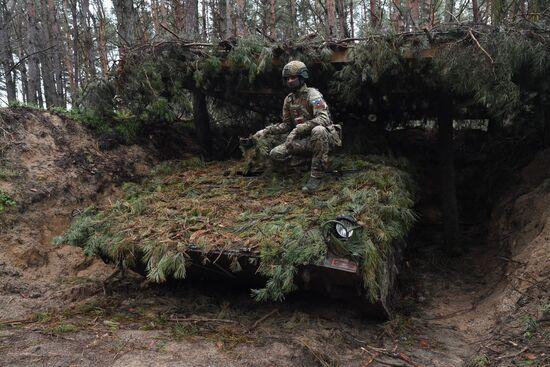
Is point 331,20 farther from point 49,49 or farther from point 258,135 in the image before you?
point 49,49

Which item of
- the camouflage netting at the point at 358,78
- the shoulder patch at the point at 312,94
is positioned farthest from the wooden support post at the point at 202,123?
the shoulder patch at the point at 312,94

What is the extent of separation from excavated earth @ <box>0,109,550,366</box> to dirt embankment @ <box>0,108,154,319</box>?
0.02 m

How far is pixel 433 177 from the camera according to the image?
29.4 feet

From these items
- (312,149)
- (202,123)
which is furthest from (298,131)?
(202,123)

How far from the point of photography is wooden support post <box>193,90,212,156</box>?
889cm

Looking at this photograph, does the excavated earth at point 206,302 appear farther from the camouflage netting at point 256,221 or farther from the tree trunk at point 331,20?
the tree trunk at point 331,20

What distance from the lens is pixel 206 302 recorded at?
5.28 meters

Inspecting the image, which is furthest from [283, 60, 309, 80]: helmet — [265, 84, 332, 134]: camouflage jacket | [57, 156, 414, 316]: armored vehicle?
[57, 156, 414, 316]: armored vehicle

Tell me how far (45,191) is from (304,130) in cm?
389

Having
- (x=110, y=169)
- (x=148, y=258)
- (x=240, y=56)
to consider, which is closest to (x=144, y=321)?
(x=148, y=258)

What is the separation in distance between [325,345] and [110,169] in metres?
4.98

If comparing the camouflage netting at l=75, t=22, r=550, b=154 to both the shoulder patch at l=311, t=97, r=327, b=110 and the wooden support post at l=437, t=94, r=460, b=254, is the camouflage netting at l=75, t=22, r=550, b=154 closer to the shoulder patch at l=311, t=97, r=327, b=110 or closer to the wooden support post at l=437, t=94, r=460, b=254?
the wooden support post at l=437, t=94, r=460, b=254

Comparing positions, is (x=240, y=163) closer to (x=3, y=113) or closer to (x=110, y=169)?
(x=110, y=169)

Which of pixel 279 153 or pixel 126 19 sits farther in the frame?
pixel 126 19
